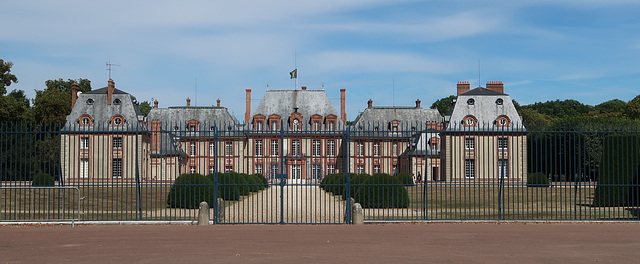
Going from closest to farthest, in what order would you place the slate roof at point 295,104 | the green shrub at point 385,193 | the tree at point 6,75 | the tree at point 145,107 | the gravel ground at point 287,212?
1. the gravel ground at point 287,212
2. the green shrub at point 385,193
3. the tree at point 6,75
4. the slate roof at point 295,104
5. the tree at point 145,107

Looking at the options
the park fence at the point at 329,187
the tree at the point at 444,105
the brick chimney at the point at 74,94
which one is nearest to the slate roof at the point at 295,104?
the brick chimney at the point at 74,94

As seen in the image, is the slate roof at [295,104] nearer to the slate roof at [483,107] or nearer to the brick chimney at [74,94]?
the slate roof at [483,107]

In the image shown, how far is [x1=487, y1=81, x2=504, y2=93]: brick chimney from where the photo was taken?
2006 inches

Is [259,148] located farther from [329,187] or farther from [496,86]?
[329,187]

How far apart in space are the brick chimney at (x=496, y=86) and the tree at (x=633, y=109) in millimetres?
11429

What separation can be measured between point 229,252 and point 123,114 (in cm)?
4254

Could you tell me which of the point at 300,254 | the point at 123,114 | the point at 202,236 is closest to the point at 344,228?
the point at 202,236

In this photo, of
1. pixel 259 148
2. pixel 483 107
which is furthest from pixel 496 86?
pixel 259 148

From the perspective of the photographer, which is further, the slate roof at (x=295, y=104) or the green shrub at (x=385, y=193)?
the slate roof at (x=295, y=104)

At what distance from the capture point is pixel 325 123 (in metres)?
55.6

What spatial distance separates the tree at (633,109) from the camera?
5338 centimetres

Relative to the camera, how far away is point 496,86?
168ft

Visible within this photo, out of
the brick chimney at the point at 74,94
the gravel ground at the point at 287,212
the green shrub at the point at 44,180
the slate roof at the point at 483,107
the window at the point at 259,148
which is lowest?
the gravel ground at the point at 287,212

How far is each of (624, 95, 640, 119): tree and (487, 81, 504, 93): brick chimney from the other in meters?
11.4
